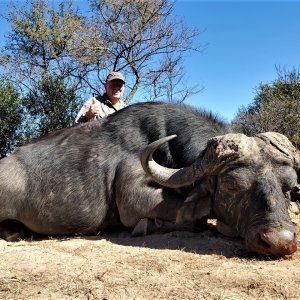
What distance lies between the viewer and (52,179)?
5.67m

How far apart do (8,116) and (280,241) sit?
1271 cm

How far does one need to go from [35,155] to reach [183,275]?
3211mm

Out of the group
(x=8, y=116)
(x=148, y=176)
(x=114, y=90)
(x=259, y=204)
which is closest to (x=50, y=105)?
(x=8, y=116)

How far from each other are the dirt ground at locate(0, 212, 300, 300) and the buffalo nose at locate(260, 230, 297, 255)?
91 millimetres

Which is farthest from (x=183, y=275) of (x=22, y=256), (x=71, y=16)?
(x=71, y=16)

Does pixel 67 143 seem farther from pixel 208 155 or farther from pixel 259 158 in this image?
pixel 259 158

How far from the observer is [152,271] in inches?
138

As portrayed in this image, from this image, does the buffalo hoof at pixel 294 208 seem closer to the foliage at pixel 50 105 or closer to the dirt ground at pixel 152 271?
the dirt ground at pixel 152 271

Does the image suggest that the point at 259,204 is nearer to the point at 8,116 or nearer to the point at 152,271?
the point at 152,271

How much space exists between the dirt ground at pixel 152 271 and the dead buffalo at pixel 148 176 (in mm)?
292

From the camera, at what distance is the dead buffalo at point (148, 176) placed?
13.5 feet

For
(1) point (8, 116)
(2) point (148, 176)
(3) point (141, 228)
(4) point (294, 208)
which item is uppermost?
(1) point (8, 116)

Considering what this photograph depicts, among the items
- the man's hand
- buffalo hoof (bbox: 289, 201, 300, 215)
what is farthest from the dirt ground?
the man's hand

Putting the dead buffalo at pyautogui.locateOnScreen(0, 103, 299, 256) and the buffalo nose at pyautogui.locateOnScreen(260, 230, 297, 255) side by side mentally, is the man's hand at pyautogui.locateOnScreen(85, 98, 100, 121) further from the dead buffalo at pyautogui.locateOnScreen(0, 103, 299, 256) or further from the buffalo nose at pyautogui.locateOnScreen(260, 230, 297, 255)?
the buffalo nose at pyautogui.locateOnScreen(260, 230, 297, 255)
